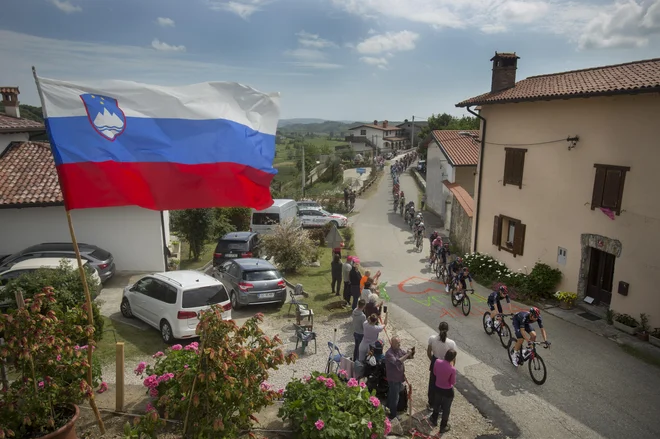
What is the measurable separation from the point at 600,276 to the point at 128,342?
13384mm

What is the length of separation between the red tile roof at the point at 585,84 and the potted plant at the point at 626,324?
5.92 m

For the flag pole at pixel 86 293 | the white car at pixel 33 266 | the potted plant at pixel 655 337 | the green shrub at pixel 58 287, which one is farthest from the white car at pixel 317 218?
the flag pole at pixel 86 293

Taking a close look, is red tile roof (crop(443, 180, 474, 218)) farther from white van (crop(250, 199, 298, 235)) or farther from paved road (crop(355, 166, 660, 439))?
white van (crop(250, 199, 298, 235))

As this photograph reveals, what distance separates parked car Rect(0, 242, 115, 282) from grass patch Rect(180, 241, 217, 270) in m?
4.27

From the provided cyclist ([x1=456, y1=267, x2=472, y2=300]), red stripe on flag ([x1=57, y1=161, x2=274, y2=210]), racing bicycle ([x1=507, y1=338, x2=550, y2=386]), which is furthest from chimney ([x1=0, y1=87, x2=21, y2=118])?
racing bicycle ([x1=507, y1=338, x2=550, y2=386])

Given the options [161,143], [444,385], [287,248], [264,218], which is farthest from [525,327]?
[264,218]

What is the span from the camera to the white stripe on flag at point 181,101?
5426 millimetres

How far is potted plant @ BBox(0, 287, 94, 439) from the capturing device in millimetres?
5199

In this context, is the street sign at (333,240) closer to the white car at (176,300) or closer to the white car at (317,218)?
the white car at (176,300)

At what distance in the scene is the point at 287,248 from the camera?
18.5 metres

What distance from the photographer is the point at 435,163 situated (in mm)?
33250

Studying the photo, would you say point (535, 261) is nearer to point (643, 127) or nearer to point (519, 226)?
point (519, 226)

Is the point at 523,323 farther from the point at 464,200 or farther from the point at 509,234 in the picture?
the point at 464,200

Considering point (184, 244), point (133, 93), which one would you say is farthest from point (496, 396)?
point (184, 244)
